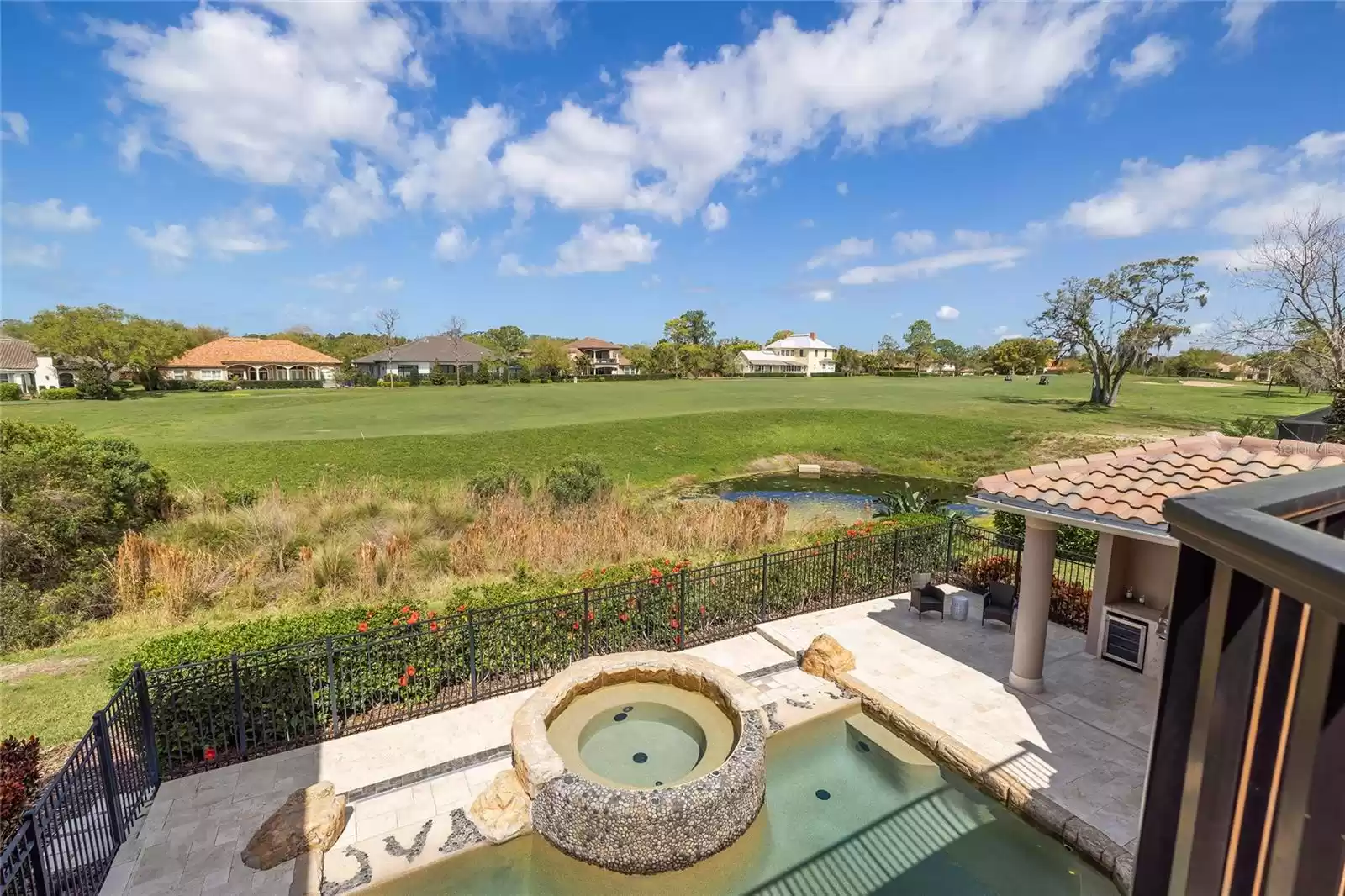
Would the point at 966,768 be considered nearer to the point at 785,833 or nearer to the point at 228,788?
the point at 785,833

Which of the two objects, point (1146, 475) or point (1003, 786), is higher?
point (1146, 475)

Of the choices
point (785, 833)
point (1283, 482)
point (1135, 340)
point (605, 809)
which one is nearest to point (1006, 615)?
point (785, 833)

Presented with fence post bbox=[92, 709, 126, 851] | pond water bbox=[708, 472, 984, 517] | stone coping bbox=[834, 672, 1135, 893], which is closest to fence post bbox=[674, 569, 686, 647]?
stone coping bbox=[834, 672, 1135, 893]

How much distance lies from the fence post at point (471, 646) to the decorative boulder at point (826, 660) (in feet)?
14.6

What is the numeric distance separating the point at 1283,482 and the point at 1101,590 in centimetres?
863

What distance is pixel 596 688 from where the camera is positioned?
24.6ft

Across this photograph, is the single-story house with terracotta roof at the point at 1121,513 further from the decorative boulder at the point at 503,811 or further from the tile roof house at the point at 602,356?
the tile roof house at the point at 602,356

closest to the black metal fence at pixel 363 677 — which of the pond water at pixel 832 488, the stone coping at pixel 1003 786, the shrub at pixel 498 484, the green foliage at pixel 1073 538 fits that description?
the green foliage at pixel 1073 538

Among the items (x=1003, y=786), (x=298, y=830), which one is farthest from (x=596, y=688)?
(x=1003, y=786)

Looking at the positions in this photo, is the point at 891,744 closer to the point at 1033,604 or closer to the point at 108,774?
the point at 1033,604

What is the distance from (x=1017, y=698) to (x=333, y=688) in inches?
329

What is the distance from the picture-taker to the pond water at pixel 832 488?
2214 centimetres

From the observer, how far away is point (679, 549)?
13.6 m

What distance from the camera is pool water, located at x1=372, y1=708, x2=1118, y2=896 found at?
17.4ft
